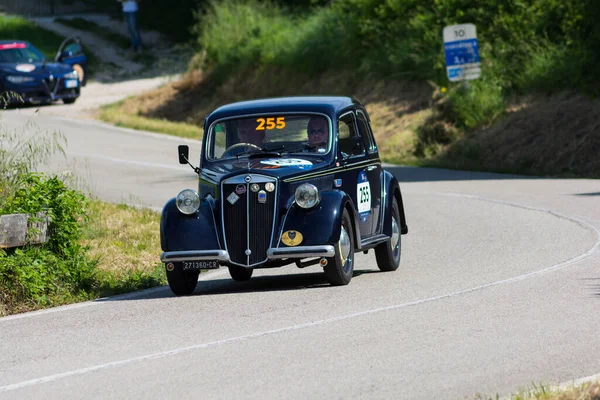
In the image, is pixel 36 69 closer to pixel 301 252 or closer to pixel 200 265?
pixel 200 265

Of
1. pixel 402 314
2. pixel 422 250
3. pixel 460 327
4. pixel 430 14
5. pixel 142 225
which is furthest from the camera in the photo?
pixel 430 14

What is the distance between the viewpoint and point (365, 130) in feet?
44.9

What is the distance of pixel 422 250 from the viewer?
1497 cm

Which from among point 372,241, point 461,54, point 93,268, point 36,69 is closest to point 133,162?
point 461,54

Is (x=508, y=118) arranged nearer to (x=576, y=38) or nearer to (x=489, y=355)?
(x=576, y=38)

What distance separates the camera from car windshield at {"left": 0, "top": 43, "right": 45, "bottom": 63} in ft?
123

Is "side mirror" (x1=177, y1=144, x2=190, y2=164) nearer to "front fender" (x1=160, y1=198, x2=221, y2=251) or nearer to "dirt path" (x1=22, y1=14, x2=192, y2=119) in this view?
"front fender" (x1=160, y1=198, x2=221, y2=251)

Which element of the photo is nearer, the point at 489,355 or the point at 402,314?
the point at 489,355

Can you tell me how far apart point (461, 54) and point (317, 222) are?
1869 cm

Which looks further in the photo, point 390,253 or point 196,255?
point 390,253

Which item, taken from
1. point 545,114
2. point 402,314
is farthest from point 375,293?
point 545,114

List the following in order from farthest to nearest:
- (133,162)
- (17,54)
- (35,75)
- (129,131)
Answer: (17,54), (35,75), (129,131), (133,162)

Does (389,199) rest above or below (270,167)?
below

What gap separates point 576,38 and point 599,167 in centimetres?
438
